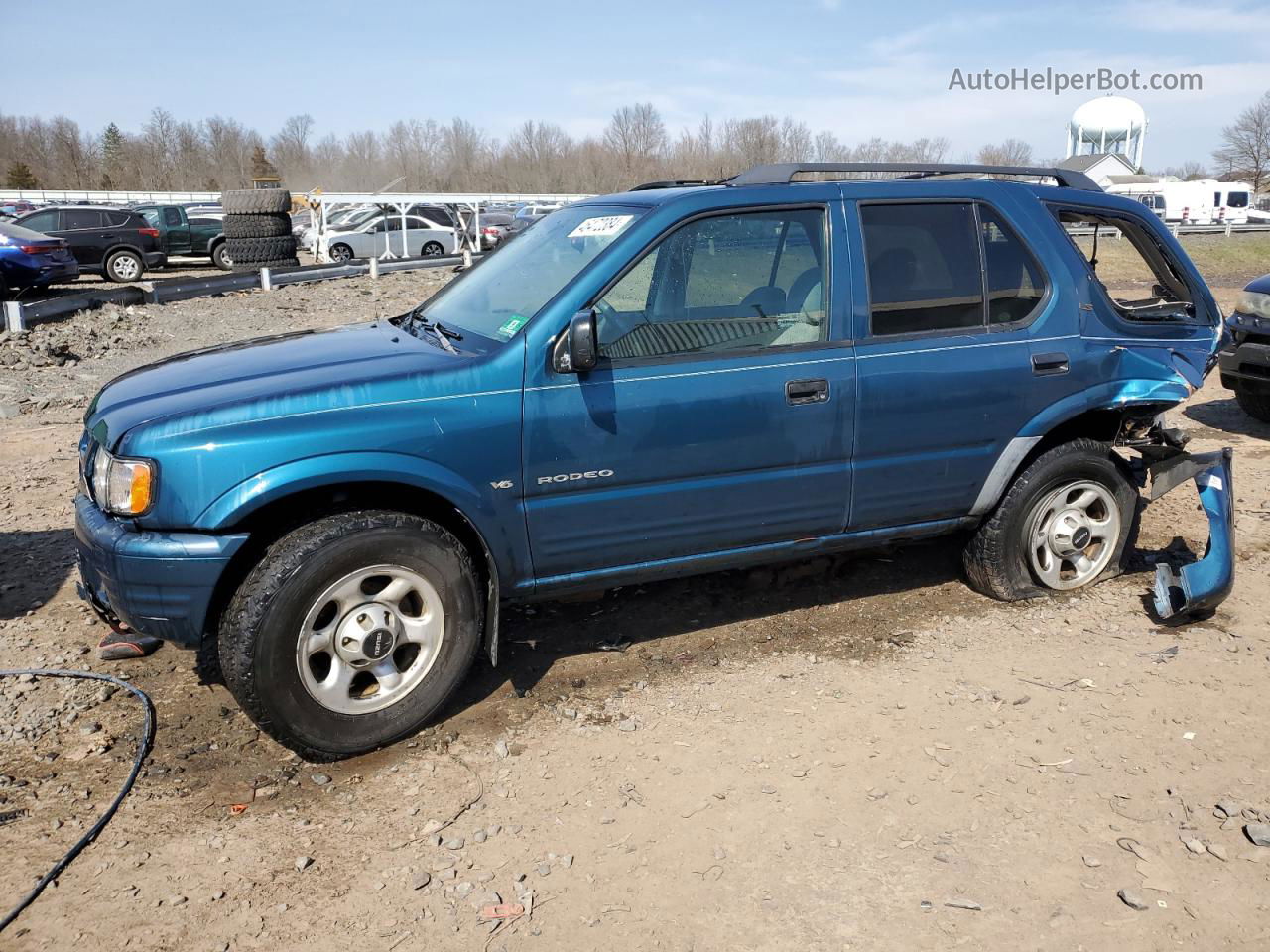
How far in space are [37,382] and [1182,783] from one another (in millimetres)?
10413

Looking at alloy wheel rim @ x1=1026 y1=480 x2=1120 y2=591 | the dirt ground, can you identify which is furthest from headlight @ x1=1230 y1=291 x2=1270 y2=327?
alloy wheel rim @ x1=1026 y1=480 x2=1120 y2=591

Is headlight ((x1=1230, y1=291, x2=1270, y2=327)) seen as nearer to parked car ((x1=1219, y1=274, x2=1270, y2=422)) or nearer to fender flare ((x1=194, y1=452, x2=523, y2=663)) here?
parked car ((x1=1219, y1=274, x2=1270, y2=422))

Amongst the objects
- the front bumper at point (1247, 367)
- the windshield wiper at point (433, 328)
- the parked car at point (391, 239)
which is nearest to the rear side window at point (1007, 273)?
the windshield wiper at point (433, 328)

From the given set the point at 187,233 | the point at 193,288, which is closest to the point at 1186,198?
the point at 187,233

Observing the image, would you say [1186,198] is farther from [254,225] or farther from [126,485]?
[126,485]

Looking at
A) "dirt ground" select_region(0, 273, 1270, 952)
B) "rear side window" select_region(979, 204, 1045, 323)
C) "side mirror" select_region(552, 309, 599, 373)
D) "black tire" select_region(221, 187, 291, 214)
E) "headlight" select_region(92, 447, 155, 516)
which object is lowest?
"dirt ground" select_region(0, 273, 1270, 952)

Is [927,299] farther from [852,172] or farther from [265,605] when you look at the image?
[265,605]

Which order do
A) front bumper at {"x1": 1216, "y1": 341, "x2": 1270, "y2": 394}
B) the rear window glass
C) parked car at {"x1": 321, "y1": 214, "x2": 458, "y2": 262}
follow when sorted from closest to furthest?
the rear window glass, front bumper at {"x1": 1216, "y1": 341, "x2": 1270, "y2": 394}, parked car at {"x1": 321, "y1": 214, "x2": 458, "y2": 262}

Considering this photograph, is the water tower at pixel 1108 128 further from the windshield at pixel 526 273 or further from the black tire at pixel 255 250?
the windshield at pixel 526 273

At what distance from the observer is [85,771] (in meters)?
3.55

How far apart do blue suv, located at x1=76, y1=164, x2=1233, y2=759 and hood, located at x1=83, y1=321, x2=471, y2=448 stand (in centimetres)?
2

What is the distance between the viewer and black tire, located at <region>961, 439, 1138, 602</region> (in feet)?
15.5

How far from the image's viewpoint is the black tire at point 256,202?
21.2 metres

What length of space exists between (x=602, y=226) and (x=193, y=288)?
14537 mm
